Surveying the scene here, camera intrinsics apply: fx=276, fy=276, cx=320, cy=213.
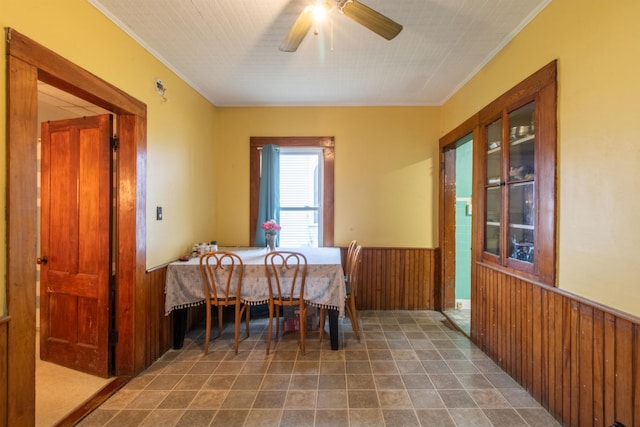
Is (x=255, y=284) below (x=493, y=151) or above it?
below

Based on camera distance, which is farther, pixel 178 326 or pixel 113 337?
pixel 178 326

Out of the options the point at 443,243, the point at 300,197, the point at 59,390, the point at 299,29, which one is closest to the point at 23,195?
the point at 59,390

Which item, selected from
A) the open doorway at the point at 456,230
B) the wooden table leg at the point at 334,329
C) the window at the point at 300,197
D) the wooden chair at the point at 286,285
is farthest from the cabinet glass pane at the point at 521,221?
the window at the point at 300,197

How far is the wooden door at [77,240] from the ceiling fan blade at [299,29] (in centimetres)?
157

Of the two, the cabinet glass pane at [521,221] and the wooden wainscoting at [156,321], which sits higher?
the cabinet glass pane at [521,221]

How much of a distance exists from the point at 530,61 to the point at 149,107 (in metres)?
3.06

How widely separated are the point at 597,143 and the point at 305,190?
295 cm

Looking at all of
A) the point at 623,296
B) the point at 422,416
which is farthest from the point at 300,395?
the point at 623,296

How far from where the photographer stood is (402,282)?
12.1 ft

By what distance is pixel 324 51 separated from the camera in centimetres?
246

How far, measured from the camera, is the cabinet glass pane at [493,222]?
246 cm

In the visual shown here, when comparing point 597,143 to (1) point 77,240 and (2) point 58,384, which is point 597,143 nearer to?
(1) point 77,240

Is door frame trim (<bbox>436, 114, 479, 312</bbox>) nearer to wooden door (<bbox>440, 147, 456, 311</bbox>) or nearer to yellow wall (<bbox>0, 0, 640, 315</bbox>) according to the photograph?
wooden door (<bbox>440, 147, 456, 311</bbox>)

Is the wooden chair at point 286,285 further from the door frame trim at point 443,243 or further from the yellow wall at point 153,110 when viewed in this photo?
the door frame trim at point 443,243
